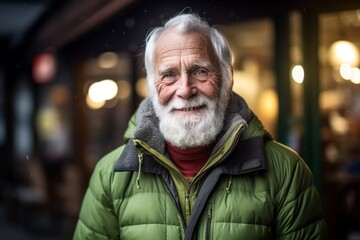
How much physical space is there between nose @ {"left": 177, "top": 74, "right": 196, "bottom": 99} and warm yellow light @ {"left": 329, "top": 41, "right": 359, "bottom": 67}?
3.69 metres

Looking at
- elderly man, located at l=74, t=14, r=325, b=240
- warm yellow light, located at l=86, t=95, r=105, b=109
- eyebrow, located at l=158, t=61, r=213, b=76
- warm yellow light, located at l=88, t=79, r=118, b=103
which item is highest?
warm yellow light, located at l=88, t=79, r=118, b=103

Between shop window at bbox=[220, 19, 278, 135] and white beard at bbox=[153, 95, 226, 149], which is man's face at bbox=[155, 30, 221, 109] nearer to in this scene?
white beard at bbox=[153, 95, 226, 149]

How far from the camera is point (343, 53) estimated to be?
638 centimetres

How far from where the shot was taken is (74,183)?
7.19 metres

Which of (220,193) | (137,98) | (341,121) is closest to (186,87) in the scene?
(220,193)

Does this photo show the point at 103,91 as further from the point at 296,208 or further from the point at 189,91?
the point at 296,208

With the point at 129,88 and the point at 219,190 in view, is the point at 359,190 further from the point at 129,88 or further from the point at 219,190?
the point at 219,190

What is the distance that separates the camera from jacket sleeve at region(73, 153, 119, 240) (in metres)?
2.48

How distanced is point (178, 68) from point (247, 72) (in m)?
6.97

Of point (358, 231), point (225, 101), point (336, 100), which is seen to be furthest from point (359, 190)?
point (225, 101)

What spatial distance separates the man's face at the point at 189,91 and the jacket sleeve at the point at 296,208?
0.33m

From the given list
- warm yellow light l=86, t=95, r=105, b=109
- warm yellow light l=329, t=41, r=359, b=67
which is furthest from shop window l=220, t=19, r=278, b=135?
warm yellow light l=86, t=95, r=105, b=109

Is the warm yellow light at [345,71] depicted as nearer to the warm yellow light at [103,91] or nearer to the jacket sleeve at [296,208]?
the warm yellow light at [103,91]

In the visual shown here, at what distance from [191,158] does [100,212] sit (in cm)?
44
